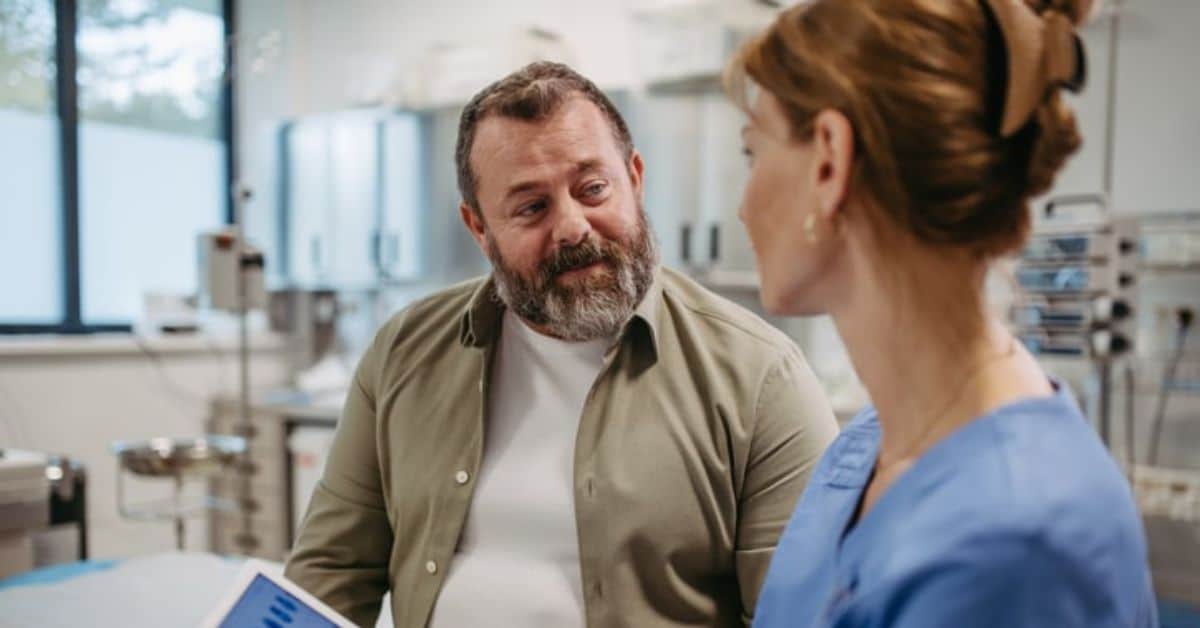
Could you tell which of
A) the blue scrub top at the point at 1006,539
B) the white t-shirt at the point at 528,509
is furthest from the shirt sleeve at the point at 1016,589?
the white t-shirt at the point at 528,509

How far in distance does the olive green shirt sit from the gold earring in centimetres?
49

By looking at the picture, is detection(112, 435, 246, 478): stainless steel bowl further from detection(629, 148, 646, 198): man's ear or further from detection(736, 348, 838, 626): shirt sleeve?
detection(736, 348, 838, 626): shirt sleeve

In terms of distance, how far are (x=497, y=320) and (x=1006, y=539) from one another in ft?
3.04

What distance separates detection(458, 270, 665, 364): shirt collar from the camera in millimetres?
1249

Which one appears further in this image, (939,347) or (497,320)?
(497,320)

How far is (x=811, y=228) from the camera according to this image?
0.73 metres

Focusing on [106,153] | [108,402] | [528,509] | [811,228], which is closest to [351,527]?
[528,509]

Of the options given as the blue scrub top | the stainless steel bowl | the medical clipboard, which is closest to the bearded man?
the medical clipboard

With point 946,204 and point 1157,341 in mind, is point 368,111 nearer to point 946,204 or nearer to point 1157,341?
point 1157,341

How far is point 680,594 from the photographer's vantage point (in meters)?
1.15

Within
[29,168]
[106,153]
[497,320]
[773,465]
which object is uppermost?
[106,153]

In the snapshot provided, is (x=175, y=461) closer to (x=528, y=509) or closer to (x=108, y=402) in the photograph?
(x=108, y=402)

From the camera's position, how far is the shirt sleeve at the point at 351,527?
131 centimetres

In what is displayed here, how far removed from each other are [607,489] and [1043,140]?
70 centimetres
